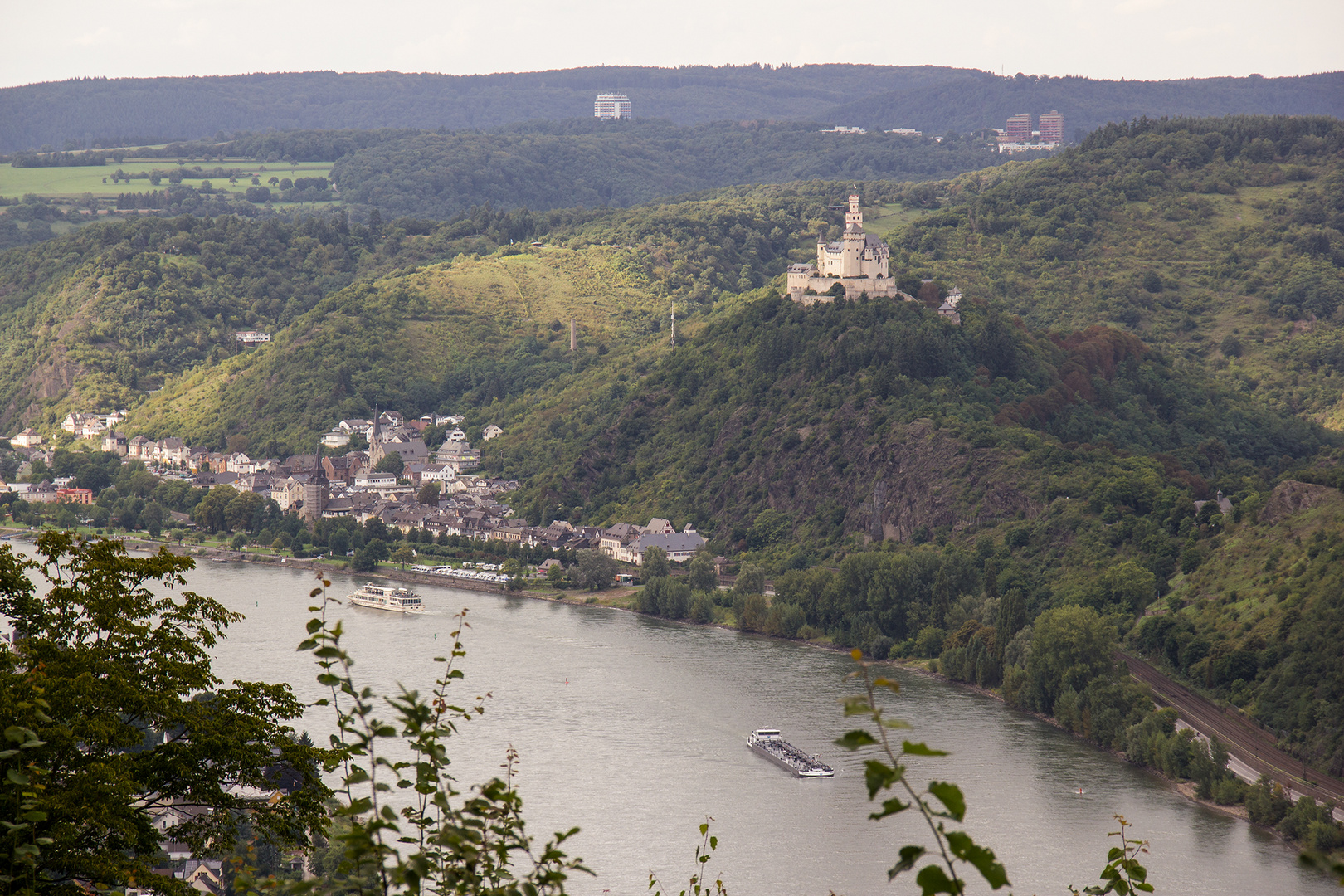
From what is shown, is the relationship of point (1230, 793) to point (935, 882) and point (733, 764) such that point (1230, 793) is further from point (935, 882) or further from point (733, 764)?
point (935, 882)

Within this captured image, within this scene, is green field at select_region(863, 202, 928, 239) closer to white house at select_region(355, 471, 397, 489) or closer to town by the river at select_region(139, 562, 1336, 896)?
white house at select_region(355, 471, 397, 489)

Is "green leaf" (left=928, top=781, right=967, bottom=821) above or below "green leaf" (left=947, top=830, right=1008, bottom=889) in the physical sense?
above

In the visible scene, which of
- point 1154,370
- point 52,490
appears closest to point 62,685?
point 1154,370

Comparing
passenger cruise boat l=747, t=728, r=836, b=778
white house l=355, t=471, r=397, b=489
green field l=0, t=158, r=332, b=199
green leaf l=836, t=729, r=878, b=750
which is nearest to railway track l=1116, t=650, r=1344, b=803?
passenger cruise boat l=747, t=728, r=836, b=778

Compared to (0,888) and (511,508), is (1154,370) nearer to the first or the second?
(511,508)

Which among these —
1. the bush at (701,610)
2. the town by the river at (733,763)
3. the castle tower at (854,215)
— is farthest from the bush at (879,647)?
the castle tower at (854,215)

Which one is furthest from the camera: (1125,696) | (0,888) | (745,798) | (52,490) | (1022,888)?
(52,490)

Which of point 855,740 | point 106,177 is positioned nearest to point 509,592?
point 855,740
